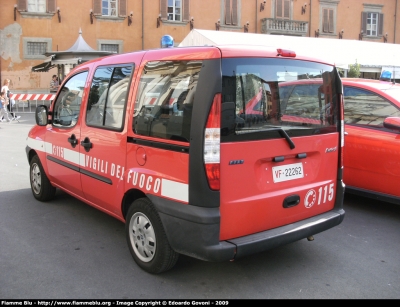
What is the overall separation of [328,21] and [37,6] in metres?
20.6

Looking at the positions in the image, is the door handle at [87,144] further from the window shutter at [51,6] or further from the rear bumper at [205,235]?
the window shutter at [51,6]

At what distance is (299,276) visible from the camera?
11.3 feet

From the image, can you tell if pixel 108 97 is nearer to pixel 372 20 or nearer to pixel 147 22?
pixel 147 22

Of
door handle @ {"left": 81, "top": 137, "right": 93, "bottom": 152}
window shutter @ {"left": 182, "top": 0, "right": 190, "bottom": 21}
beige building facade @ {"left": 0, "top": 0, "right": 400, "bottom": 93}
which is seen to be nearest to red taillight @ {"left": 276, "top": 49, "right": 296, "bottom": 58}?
door handle @ {"left": 81, "top": 137, "right": 93, "bottom": 152}

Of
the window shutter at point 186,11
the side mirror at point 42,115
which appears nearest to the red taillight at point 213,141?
the side mirror at point 42,115

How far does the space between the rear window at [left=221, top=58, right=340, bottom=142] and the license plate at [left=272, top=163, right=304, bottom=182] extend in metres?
0.25

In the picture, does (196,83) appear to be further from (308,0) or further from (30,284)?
(308,0)

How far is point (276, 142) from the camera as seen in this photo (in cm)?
323

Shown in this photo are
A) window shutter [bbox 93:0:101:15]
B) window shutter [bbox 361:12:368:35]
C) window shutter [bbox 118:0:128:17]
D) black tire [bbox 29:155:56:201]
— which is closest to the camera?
black tire [bbox 29:155:56:201]

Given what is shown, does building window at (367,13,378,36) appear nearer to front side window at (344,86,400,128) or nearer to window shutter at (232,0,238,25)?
window shutter at (232,0,238,25)

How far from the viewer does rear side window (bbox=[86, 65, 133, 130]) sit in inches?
146

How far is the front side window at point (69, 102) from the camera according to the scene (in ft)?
14.7

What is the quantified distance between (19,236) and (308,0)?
31.3 metres

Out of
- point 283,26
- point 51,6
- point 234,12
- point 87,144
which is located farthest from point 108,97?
point 283,26
